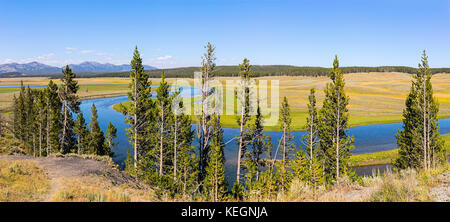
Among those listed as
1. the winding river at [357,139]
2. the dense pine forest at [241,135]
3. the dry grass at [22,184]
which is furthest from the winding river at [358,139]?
the dry grass at [22,184]

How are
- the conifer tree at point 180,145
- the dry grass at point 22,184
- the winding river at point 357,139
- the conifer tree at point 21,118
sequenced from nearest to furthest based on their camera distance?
the dry grass at point 22,184, the conifer tree at point 180,145, the winding river at point 357,139, the conifer tree at point 21,118

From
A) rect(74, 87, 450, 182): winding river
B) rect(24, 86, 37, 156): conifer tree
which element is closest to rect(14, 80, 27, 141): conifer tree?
rect(24, 86, 37, 156): conifer tree

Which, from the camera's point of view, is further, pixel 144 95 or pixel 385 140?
pixel 385 140

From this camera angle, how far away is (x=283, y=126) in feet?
100

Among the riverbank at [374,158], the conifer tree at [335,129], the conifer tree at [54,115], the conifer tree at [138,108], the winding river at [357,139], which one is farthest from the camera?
the riverbank at [374,158]

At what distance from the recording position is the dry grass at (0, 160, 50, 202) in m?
8.71

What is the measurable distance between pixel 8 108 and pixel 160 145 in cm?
9192

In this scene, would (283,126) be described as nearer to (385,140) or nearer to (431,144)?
(431,144)

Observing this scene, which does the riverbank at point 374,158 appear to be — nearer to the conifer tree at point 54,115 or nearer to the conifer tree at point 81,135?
the conifer tree at point 81,135

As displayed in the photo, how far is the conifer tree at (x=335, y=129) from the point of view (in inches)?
981

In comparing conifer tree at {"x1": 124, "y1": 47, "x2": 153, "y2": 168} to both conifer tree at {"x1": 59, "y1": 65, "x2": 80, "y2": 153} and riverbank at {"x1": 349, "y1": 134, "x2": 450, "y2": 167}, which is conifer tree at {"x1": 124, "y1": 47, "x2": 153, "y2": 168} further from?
riverbank at {"x1": 349, "y1": 134, "x2": 450, "y2": 167}

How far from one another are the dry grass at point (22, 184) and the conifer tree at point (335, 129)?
2262cm

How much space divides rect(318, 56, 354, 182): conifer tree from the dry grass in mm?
22619
